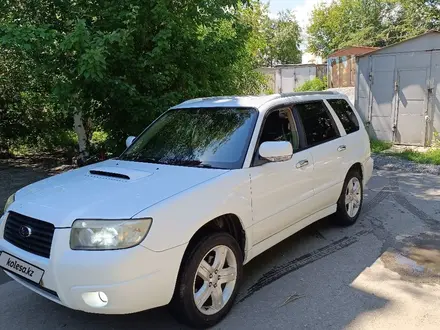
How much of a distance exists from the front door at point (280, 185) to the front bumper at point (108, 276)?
112 cm

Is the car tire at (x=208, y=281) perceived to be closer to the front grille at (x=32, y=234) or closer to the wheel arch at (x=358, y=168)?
the front grille at (x=32, y=234)

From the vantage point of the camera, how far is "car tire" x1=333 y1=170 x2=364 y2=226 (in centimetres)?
534

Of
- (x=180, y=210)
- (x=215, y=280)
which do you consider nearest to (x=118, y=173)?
(x=180, y=210)

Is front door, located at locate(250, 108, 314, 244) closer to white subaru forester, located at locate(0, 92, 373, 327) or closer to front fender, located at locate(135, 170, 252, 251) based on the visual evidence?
white subaru forester, located at locate(0, 92, 373, 327)

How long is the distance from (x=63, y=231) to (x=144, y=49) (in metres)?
4.55

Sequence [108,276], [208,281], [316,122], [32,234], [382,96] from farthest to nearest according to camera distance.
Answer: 1. [382,96]
2. [316,122]
3. [208,281]
4. [32,234]
5. [108,276]

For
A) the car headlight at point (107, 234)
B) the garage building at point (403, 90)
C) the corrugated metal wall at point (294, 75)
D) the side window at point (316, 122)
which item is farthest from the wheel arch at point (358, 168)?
the corrugated metal wall at point (294, 75)

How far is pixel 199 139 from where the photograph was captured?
407cm

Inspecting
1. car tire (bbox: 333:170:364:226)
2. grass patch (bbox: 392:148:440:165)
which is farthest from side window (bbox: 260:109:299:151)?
grass patch (bbox: 392:148:440:165)

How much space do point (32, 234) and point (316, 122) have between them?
3.28 m

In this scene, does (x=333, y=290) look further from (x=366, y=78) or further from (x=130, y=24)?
(x=366, y=78)

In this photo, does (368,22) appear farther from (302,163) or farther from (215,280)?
(215,280)

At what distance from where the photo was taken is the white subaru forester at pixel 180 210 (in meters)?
2.78

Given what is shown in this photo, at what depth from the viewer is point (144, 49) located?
673 cm
